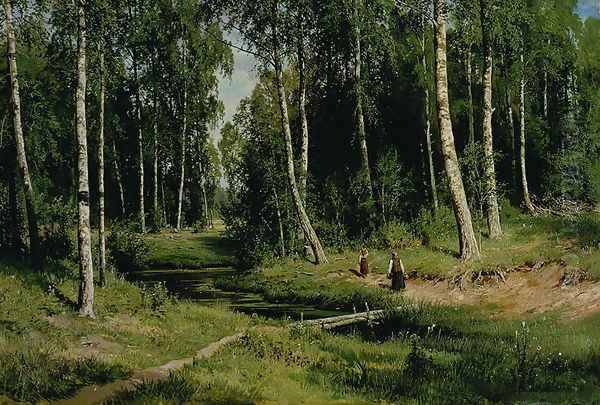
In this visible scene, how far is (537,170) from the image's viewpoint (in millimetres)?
50719

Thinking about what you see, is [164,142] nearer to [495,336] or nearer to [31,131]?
[31,131]

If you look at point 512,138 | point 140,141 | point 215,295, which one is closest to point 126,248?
point 215,295

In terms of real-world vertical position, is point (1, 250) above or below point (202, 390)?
above

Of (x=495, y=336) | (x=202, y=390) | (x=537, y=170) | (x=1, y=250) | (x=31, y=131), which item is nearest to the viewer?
(x=202, y=390)

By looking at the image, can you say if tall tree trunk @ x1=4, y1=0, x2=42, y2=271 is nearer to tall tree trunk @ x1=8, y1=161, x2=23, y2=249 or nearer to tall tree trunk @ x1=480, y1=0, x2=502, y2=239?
tall tree trunk @ x1=8, y1=161, x2=23, y2=249

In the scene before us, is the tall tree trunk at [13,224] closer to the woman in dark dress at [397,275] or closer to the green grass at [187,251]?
the woman in dark dress at [397,275]

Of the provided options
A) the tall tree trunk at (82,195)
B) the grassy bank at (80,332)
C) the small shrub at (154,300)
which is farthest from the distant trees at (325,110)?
the small shrub at (154,300)

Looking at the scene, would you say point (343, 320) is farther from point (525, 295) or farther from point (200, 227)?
point (200, 227)

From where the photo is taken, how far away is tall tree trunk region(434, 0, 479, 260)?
26.2m

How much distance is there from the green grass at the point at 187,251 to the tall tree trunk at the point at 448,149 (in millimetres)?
22554

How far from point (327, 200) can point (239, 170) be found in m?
5.94

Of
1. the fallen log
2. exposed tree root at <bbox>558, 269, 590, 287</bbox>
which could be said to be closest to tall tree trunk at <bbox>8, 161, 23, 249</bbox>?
the fallen log

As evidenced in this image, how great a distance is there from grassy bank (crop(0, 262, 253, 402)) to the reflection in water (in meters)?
3.48

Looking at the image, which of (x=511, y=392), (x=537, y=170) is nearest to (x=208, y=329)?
(x=511, y=392)
